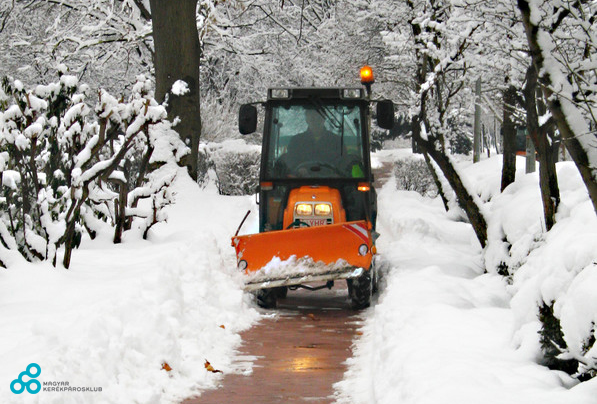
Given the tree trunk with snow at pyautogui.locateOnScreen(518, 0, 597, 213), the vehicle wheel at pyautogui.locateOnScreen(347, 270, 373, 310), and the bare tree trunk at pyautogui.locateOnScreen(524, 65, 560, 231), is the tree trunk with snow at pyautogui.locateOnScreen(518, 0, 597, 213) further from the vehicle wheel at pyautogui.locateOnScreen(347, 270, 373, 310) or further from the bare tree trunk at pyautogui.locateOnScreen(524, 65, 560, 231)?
the vehicle wheel at pyautogui.locateOnScreen(347, 270, 373, 310)

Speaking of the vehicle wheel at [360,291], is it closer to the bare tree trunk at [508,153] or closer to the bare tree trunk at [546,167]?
the bare tree trunk at [546,167]

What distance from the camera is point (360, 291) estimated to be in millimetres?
9336

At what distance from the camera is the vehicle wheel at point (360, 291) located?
9.30 m

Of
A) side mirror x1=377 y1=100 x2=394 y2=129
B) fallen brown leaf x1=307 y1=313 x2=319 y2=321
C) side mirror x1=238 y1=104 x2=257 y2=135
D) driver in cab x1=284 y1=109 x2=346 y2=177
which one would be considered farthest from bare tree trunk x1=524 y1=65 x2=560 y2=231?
side mirror x1=238 y1=104 x2=257 y2=135

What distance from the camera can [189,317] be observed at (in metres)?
7.48

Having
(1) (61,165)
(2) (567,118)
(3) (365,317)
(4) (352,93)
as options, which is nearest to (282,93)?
(4) (352,93)

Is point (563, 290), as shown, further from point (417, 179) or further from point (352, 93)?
point (417, 179)

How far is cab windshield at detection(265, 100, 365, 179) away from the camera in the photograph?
32.8ft

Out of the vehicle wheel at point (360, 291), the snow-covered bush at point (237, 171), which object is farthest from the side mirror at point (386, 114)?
the snow-covered bush at point (237, 171)

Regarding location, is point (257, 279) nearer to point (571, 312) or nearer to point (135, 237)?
point (135, 237)

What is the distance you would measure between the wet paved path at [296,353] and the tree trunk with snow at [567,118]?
113 inches

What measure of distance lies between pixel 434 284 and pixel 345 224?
138 cm

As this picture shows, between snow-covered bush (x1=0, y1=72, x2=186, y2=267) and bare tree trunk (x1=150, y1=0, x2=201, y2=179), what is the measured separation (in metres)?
3.55

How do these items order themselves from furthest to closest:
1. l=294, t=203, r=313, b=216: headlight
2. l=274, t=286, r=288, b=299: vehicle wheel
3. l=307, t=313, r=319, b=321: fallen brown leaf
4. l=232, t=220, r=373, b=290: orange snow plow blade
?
l=274, t=286, r=288, b=299: vehicle wheel < l=294, t=203, r=313, b=216: headlight < l=232, t=220, r=373, b=290: orange snow plow blade < l=307, t=313, r=319, b=321: fallen brown leaf
